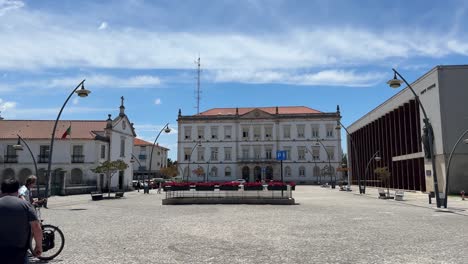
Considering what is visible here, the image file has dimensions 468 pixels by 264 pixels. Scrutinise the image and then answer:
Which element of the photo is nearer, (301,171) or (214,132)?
(301,171)

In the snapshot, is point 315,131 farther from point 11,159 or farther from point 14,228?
point 14,228

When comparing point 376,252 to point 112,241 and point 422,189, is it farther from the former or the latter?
point 422,189

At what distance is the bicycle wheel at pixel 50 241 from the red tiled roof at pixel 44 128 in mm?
38642

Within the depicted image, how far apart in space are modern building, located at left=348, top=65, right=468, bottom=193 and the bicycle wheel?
3406cm

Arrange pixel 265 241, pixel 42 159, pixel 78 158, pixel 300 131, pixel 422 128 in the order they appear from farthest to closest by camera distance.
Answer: pixel 300 131 < pixel 78 158 < pixel 42 159 < pixel 422 128 < pixel 265 241

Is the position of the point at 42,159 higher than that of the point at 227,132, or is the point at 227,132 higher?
the point at 227,132

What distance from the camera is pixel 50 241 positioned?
27.2 feet

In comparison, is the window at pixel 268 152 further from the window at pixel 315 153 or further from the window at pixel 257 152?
the window at pixel 315 153

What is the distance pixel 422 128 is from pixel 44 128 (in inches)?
1616

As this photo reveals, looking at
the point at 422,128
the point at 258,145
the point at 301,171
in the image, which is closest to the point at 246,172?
the point at 258,145

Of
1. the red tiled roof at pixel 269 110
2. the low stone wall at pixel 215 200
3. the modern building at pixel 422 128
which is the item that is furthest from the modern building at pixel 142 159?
the low stone wall at pixel 215 200

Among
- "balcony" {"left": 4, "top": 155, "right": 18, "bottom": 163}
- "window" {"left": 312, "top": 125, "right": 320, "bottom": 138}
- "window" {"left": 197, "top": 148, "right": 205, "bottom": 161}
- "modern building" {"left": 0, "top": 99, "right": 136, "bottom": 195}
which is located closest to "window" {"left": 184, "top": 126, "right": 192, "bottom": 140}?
"window" {"left": 197, "top": 148, "right": 205, "bottom": 161}

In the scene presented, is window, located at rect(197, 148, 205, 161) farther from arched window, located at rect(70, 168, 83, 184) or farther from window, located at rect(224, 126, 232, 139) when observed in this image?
arched window, located at rect(70, 168, 83, 184)

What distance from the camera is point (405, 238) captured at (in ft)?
35.9
